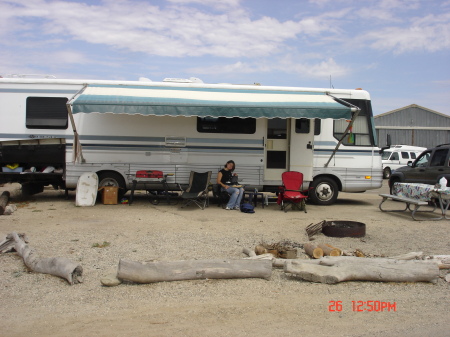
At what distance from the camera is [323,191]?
11242 millimetres

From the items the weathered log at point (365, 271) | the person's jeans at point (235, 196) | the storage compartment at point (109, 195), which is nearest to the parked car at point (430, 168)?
the person's jeans at point (235, 196)

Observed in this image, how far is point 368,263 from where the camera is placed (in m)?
5.25

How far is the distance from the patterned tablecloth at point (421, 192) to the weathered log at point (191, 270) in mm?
5551

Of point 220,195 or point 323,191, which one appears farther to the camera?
point 323,191

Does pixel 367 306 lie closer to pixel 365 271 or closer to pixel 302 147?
pixel 365 271

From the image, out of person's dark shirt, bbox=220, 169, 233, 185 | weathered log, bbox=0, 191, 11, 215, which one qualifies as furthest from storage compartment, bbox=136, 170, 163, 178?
weathered log, bbox=0, 191, 11, 215

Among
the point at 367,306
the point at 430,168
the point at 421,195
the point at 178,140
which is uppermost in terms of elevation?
the point at 178,140

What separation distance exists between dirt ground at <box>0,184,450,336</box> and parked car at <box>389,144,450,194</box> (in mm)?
3997

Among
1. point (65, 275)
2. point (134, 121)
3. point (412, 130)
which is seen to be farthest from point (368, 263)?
point (412, 130)

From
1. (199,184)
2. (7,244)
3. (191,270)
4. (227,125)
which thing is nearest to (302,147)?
(227,125)

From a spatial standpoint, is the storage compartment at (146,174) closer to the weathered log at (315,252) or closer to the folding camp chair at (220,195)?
the folding camp chair at (220,195)

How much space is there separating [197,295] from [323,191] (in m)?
7.11

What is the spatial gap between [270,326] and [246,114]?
6.08 metres

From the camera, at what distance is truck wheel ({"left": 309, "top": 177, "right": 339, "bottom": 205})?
11203 millimetres
